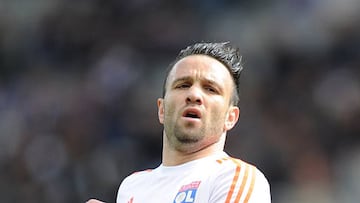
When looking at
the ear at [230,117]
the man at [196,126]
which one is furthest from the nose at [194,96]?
the ear at [230,117]

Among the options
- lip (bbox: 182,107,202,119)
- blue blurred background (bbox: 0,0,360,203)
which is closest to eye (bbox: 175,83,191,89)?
lip (bbox: 182,107,202,119)

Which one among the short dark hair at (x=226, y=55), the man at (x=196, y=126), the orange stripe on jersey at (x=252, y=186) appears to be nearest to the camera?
the orange stripe on jersey at (x=252, y=186)

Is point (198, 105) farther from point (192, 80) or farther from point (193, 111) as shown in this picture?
point (192, 80)

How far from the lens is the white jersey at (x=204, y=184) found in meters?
3.44

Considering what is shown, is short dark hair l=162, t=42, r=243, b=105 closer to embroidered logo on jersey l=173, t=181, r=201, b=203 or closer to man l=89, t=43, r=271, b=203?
man l=89, t=43, r=271, b=203

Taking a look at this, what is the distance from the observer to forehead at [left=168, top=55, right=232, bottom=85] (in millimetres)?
3889

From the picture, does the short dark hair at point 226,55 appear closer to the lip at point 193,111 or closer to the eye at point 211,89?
the eye at point 211,89

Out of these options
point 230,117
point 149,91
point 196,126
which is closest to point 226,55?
point 230,117

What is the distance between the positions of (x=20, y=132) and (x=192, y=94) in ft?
16.3

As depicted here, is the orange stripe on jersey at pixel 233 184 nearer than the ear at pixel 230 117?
Yes

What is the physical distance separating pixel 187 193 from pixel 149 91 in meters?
4.69

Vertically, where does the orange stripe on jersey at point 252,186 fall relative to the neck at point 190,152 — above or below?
below

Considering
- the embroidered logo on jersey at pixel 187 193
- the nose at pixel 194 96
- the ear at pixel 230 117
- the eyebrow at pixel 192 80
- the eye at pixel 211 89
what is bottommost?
the embroidered logo on jersey at pixel 187 193

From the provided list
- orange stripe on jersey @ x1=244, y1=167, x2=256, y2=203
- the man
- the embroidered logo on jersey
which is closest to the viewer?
orange stripe on jersey @ x1=244, y1=167, x2=256, y2=203
